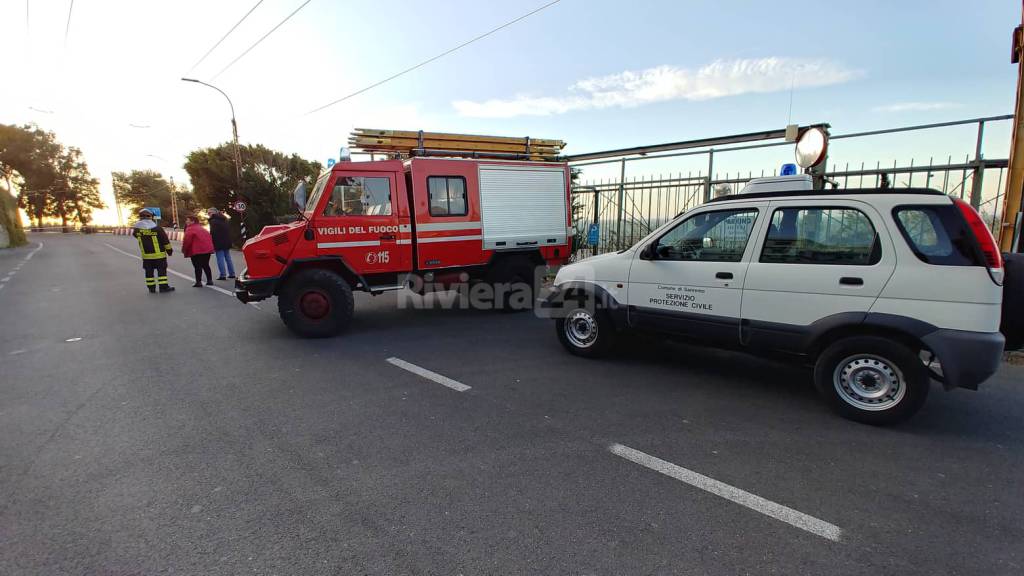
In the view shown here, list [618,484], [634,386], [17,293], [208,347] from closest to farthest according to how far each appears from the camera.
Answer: [618,484]
[634,386]
[208,347]
[17,293]

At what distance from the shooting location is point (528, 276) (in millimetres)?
8211

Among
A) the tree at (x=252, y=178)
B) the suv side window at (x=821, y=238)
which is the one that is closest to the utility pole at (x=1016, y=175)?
the suv side window at (x=821, y=238)

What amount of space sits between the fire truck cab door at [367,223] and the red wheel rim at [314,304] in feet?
1.90

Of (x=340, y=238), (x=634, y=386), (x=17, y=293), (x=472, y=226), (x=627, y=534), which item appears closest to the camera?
(x=627, y=534)

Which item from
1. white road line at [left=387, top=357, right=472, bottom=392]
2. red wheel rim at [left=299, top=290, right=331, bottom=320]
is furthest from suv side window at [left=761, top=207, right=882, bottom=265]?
red wheel rim at [left=299, top=290, right=331, bottom=320]

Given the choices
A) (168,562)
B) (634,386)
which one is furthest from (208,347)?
(634,386)

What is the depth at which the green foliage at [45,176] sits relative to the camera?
193 ft

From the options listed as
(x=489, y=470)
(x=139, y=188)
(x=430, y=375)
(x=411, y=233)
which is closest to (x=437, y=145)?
(x=411, y=233)

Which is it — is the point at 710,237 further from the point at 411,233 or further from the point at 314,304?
the point at 314,304

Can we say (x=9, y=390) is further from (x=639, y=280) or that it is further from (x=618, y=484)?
(x=639, y=280)

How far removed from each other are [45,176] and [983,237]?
9247cm

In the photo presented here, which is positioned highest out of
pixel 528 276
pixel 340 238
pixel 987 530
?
pixel 340 238

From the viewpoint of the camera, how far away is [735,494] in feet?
9.14

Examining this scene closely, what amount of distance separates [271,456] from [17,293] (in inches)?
481
